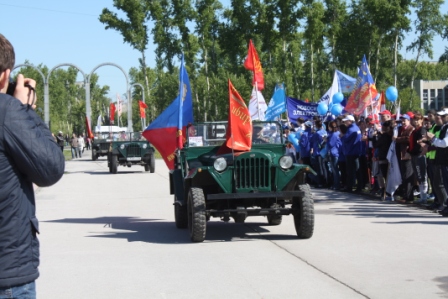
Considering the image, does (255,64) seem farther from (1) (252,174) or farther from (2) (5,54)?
(2) (5,54)

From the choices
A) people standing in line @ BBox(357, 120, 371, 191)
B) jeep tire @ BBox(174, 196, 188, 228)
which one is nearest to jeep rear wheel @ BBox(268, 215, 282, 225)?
jeep tire @ BBox(174, 196, 188, 228)

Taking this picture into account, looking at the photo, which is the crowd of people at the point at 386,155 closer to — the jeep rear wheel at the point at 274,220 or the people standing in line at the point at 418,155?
the people standing in line at the point at 418,155

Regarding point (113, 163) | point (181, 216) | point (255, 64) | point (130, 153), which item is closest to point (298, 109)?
point (130, 153)

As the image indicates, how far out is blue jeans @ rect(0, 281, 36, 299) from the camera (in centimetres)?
325

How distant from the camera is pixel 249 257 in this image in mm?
9461

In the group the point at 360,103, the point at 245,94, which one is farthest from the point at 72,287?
the point at 245,94

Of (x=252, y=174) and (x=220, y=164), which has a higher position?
(x=220, y=164)

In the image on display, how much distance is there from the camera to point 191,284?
781 cm

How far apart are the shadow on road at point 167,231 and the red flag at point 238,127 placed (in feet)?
4.18

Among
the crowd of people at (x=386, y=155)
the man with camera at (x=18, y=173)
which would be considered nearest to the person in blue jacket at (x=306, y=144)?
the crowd of people at (x=386, y=155)

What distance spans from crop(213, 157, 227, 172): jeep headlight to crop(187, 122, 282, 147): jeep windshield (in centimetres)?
167

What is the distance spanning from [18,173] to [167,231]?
9.23 meters

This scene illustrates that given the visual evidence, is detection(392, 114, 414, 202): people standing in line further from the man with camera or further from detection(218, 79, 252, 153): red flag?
the man with camera

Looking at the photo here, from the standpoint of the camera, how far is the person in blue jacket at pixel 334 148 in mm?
19812
